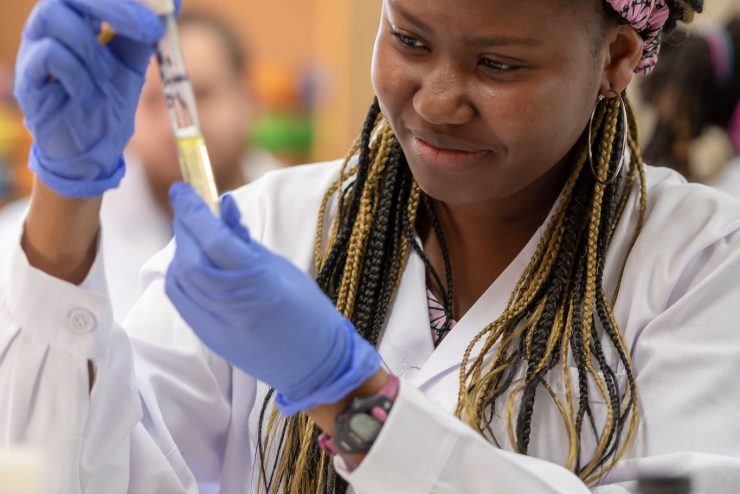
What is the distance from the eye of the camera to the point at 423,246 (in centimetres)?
155

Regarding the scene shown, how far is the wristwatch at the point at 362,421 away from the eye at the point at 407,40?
0.43 m

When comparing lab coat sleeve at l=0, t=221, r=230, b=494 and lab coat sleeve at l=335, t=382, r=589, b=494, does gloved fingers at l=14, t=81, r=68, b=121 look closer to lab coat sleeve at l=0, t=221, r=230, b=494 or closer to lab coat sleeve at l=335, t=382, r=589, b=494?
lab coat sleeve at l=0, t=221, r=230, b=494

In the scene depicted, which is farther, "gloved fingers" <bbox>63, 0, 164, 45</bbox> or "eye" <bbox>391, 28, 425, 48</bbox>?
"eye" <bbox>391, 28, 425, 48</bbox>

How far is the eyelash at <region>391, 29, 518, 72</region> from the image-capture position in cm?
126

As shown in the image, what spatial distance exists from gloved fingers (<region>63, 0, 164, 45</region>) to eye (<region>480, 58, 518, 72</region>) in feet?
1.27

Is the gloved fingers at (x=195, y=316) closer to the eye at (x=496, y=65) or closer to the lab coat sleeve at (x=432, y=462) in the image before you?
the lab coat sleeve at (x=432, y=462)

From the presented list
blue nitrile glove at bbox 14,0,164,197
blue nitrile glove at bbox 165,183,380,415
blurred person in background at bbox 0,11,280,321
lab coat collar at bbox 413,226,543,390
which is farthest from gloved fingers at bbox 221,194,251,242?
blurred person in background at bbox 0,11,280,321

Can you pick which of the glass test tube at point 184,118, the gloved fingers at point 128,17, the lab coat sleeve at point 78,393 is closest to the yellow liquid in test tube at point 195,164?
the glass test tube at point 184,118

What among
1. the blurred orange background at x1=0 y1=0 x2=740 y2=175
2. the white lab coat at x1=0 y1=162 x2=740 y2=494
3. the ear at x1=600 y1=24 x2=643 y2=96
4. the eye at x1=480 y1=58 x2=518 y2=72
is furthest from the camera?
the blurred orange background at x1=0 y1=0 x2=740 y2=175

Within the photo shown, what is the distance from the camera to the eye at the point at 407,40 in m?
1.30

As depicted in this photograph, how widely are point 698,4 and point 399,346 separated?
1.94 ft

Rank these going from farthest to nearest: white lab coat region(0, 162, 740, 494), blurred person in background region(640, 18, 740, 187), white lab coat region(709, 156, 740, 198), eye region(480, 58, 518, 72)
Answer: white lab coat region(709, 156, 740, 198), blurred person in background region(640, 18, 740, 187), eye region(480, 58, 518, 72), white lab coat region(0, 162, 740, 494)

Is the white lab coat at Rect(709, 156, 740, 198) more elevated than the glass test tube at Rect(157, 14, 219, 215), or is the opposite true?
the glass test tube at Rect(157, 14, 219, 215)

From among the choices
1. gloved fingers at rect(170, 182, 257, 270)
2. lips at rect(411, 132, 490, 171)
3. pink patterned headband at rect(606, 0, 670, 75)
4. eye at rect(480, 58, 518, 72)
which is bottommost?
gloved fingers at rect(170, 182, 257, 270)
